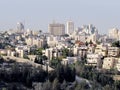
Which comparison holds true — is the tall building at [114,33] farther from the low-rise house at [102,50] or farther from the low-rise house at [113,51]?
the low-rise house at [113,51]

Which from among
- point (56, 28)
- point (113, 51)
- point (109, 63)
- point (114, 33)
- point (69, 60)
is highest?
point (56, 28)

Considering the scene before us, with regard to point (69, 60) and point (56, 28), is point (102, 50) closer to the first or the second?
point (69, 60)

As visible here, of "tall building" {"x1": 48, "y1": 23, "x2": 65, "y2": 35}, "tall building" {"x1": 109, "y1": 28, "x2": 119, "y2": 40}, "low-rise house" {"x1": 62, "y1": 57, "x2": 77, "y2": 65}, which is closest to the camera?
"low-rise house" {"x1": 62, "y1": 57, "x2": 77, "y2": 65}

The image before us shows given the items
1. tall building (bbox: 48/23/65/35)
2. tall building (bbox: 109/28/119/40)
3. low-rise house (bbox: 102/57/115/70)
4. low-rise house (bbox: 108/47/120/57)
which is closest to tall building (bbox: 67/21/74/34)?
tall building (bbox: 48/23/65/35)

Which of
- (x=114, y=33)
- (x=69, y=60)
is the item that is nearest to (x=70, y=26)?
(x=114, y=33)

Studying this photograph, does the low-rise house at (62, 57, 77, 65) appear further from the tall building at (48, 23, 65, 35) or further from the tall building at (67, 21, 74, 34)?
the tall building at (67, 21, 74, 34)

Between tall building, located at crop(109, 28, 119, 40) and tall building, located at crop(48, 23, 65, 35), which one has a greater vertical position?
tall building, located at crop(48, 23, 65, 35)

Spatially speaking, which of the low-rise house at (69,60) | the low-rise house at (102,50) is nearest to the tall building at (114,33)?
the low-rise house at (102,50)

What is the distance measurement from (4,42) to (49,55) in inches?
513

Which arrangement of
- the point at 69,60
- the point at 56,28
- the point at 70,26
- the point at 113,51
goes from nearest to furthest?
the point at 69,60 < the point at 113,51 < the point at 56,28 < the point at 70,26

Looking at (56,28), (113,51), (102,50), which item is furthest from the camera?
(56,28)

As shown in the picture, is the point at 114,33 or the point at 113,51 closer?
the point at 113,51

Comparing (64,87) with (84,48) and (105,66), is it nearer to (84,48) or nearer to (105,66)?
(105,66)

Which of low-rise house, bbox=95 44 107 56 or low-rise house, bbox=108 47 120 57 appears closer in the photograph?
low-rise house, bbox=108 47 120 57
